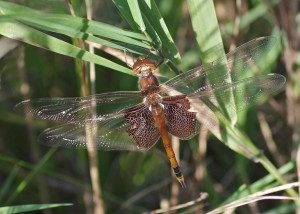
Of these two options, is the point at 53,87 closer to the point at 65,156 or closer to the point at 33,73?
the point at 33,73

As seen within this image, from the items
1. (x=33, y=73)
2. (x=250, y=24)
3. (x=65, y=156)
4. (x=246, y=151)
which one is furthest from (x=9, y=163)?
(x=250, y=24)

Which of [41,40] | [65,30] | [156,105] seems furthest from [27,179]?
[65,30]

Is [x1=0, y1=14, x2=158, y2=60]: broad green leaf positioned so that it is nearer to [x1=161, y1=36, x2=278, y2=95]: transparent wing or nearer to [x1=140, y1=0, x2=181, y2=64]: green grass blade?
[x1=140, y1=0, x2=181, y2=64]: green grass blade

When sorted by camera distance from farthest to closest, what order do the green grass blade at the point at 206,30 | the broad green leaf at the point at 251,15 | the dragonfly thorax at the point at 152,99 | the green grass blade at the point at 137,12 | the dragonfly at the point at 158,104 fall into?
the broad green leaf at the point at 251,15, the dragonfly thorax at the point at 152,99, the dragonfly at the point at 158,104, the green grass blade at the point at 206,30, the green grass blade at the point at 137,12

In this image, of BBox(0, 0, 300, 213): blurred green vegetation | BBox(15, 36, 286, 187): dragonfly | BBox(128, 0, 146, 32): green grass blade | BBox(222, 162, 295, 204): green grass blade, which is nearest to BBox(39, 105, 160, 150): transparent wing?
BBox(15, 36, 286, 187): dragonfly

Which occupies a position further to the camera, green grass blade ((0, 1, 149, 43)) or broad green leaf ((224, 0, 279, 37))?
broad green leaf ((224, 0, 279, 37))

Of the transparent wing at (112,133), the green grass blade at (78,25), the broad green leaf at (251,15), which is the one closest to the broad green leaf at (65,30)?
the green grass blade at (78,25)

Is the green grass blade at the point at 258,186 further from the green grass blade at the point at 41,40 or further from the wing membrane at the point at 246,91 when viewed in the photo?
the green grass blade at the point at 41,40

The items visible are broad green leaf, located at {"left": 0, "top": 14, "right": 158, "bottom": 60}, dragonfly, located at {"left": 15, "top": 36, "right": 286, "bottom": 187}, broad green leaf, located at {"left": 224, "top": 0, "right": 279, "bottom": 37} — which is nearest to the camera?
broad green leaf, located at {"left": 0, "top": 14, "right": 158, "bottom": 60}
